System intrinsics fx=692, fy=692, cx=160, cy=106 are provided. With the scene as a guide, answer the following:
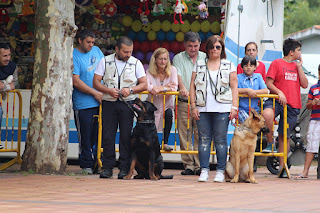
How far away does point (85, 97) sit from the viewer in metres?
10.4

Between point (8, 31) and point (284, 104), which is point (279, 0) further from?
point (8, 31)

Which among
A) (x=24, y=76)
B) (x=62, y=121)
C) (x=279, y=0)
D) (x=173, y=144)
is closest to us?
(x=62, y=121)

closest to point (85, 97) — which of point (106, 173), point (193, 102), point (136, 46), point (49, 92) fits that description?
point (49, 92)

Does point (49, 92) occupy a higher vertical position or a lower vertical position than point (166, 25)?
lower

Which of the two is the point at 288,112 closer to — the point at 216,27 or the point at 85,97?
the point at 85,97

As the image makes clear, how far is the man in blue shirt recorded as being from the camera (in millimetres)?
10430

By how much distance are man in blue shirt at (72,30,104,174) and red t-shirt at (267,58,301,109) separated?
2.72 meters

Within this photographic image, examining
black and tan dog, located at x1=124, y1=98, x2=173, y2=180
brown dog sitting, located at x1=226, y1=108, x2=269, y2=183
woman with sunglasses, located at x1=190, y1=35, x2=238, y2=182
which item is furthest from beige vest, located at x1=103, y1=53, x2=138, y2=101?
brown dog sitting, located at x1=226, y1=108, x2=269, y2=183

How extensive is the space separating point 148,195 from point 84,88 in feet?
11.0

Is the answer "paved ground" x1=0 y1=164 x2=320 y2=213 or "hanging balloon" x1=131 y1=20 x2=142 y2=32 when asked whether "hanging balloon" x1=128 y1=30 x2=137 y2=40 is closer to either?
"hanging balloon" x1=131 y1=20 x2=142 y2=32

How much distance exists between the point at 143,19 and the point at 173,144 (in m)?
3.40

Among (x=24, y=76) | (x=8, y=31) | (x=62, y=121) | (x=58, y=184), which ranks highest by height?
(x=8, y=31)

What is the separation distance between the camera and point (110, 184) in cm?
860

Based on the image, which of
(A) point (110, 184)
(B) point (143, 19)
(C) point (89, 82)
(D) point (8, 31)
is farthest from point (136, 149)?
(D) point (8, 31)
